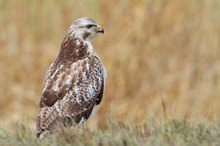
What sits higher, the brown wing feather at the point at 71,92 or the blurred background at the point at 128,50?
the blurred background at the point at 128,50

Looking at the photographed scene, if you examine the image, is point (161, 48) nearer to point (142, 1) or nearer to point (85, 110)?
point (142, 1)

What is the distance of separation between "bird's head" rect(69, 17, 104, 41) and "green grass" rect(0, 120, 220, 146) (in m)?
2.10

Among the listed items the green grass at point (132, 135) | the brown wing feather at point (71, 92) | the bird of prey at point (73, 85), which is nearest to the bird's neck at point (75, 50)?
the bird of prey at point (73, 85)

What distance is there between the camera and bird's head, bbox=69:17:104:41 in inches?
403

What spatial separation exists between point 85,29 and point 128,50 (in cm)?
404

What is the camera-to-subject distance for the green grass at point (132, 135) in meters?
7.47

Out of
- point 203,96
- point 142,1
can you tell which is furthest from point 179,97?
point 142,1

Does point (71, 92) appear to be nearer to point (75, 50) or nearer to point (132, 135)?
point (75, 50)

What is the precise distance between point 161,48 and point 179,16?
53cm

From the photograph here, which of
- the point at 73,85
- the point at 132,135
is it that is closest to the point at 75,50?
the point at 73,85

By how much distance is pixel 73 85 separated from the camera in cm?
964

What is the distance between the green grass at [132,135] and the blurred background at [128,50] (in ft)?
19.0

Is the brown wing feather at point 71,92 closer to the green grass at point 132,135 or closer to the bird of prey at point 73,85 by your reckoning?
the bird of prey at point 73,85

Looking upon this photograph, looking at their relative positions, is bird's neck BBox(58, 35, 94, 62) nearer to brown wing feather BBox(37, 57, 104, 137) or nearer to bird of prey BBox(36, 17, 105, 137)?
bird of prey BBox(36, 17, 105, 137)
